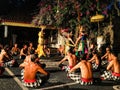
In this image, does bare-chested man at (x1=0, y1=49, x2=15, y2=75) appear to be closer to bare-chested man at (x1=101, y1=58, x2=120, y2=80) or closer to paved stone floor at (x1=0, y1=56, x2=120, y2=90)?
paved stone floor at (x1=0, y1=56, x2=120, y2=90)

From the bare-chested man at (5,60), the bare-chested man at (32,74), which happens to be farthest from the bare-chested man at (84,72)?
the bare-chested man at (5,60)

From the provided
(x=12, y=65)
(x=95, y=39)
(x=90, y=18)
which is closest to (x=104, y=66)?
(x=12, y=65)

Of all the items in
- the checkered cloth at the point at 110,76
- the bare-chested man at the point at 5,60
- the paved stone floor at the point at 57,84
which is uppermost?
the bare-chested man at the point at 5,60

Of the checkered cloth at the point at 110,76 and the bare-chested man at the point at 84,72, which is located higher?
the bare-chested man at the point at 84,72

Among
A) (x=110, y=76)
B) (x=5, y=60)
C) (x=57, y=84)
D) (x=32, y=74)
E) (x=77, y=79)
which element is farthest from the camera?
(x=5, y=60)

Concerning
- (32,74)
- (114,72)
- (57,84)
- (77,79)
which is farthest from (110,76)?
(32,74)

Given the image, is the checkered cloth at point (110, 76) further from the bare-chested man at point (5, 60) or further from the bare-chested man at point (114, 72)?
the bare-chested man at point (5, 60)

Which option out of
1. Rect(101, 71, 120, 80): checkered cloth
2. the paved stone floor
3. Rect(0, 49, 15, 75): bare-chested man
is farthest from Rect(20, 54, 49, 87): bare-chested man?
Rect(0, 49, 15, 75): bare-chested man

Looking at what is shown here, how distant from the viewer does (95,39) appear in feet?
88.8

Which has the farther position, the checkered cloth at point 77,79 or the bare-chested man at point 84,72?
the checkered cloth at point 77,79

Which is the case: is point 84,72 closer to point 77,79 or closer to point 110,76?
point 77,79

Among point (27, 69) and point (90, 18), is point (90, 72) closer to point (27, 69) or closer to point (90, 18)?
point (27, 69)

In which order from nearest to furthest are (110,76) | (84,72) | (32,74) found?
(32,74)
(84,72)
(110,76)

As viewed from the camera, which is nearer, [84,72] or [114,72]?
[84,72]
